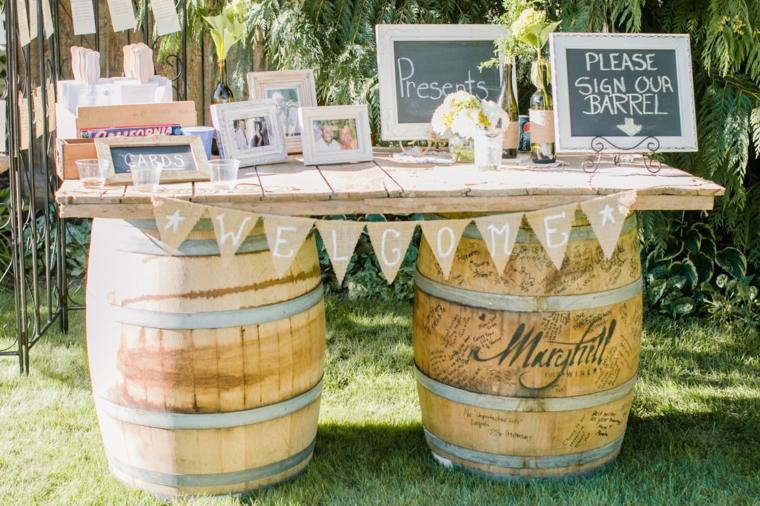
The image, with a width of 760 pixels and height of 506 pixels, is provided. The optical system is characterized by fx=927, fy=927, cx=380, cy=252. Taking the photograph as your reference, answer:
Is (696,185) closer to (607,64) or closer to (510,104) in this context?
(607,64)

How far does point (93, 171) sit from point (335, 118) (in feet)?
2.71

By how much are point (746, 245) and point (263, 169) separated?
2675 mm

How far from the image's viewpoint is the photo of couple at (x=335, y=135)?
3.08m

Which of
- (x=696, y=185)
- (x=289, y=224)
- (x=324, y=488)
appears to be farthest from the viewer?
(x=324, y=488)

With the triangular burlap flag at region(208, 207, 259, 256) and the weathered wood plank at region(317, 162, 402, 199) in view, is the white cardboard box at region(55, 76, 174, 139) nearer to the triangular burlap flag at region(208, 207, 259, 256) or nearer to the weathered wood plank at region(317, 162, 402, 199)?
the weathered wood plank at region(317, 162, 402, 199)

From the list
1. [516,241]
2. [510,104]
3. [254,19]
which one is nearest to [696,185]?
[516,241]

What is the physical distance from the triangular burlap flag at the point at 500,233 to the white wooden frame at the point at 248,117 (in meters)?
0.85

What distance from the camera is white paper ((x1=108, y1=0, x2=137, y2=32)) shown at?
3.58m

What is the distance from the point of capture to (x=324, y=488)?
9.39 ft

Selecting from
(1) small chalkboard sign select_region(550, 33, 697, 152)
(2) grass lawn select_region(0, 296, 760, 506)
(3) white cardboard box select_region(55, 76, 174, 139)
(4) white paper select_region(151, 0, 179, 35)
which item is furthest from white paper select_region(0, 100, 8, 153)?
(1) small chalkboard sign select_region(550, 33, 697, 152)

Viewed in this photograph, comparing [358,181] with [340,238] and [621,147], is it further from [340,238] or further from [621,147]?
[621,147]

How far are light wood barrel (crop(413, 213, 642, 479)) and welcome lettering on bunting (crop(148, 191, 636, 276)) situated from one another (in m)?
0.08

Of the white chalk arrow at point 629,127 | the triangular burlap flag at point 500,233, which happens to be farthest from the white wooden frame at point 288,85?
the white chalk arrow at point 629,127

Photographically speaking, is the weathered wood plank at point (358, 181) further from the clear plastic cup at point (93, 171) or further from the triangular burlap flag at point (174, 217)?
the clear plastic cup at point (93, 171)
